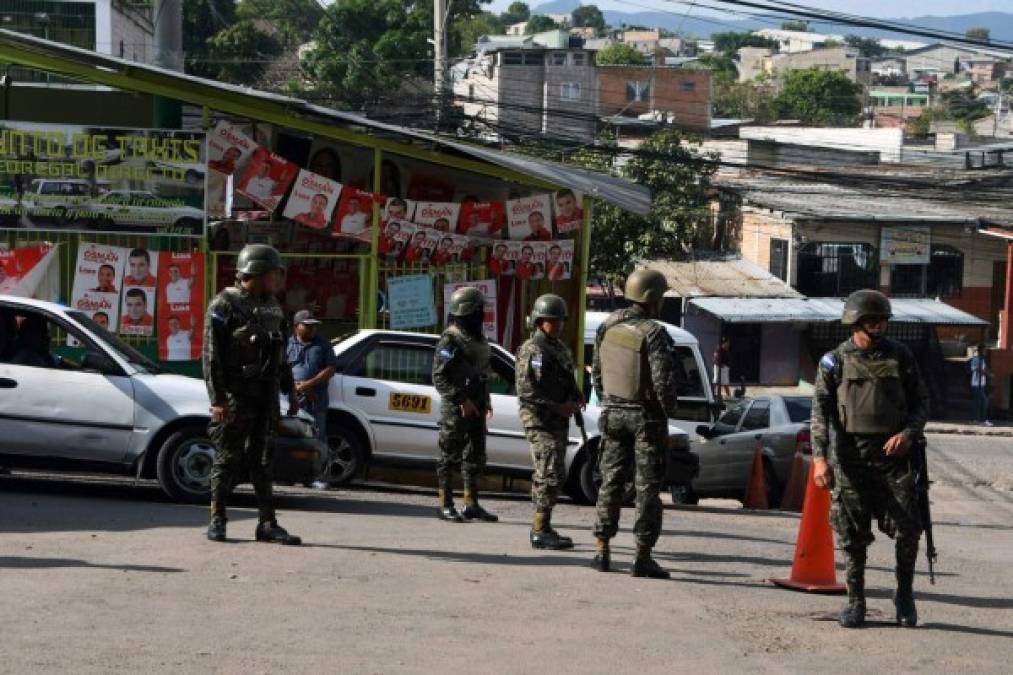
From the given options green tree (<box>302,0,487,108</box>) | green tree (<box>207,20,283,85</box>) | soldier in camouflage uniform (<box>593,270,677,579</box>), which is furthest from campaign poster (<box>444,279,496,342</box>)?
green tree (<box>207,20,283,85</box>)

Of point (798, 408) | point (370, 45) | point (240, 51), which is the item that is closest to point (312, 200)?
point (798, 408)

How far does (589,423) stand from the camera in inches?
577

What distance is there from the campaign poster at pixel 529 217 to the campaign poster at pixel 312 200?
80.3 inches

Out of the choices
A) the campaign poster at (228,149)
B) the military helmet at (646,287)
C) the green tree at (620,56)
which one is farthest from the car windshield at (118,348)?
the green tree at (620,56)

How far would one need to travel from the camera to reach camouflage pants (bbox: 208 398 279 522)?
9.70 m

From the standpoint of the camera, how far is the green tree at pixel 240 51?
75.3 meters

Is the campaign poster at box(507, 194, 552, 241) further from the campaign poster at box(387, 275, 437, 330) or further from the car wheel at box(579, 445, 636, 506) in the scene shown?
the car wheel at box(579, 445, 636, 506)

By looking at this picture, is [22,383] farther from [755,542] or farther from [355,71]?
[355,71]

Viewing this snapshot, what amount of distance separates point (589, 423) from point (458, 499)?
4.67 ft

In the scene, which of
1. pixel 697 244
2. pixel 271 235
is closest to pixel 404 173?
pixel 271 235

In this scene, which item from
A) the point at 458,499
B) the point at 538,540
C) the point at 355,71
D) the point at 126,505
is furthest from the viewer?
the point at 355,71

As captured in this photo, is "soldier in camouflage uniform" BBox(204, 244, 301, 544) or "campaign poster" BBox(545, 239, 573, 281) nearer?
"soldier in camouflage uniform" BBox(204, 244, 301, 544)

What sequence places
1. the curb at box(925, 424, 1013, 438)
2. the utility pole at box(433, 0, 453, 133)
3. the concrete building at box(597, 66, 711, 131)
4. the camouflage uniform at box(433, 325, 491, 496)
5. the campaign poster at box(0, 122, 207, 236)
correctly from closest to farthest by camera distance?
the camouflage uniform at box(433, 325, 491, 496) < the campaign poster at box(0, 122, 207, 236) < the utility pole at box(433, 0, 453, 133) < the curb at box(925, 424, 1013, 438) < the concrete building at box(597, 66, 711, 131)

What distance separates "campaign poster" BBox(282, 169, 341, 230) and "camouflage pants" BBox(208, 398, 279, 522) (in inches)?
283
